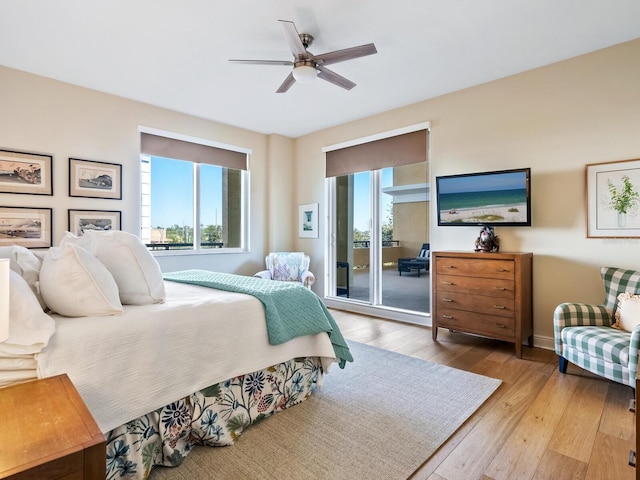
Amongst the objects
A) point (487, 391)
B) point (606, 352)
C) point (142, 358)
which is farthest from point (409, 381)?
point (142, 358)

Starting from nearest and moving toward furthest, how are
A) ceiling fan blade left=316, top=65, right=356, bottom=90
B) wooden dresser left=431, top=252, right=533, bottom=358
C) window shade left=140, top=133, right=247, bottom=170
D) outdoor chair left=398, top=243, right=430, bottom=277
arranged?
ceiling fan blade left=316, top=65, right=356, bottom=90 < wooden dresser left=431, top=252, right=533, bottom=358 < window shade left=140, top=133, right=247, bottom=170 < outdoor chair left=398, top=243, right=430, bottom=277

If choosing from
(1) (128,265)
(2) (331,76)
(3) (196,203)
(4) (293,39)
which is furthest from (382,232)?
(1) (128,265)

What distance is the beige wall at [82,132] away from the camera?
3.29 metres

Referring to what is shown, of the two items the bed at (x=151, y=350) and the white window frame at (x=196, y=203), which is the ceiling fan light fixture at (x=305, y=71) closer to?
the bed at (x=151, y=350)

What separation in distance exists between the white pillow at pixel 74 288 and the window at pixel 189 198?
9.44 ft

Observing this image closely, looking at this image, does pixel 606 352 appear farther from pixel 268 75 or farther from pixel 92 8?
pixel 92 8

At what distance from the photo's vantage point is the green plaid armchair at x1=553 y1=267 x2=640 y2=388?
218 cm

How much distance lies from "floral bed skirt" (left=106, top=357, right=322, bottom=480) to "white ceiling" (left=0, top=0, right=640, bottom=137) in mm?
2496

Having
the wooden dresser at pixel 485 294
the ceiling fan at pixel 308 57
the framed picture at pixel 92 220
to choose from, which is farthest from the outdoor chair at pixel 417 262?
the framed picture at pixel 92 220

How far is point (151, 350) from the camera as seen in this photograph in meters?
1.54

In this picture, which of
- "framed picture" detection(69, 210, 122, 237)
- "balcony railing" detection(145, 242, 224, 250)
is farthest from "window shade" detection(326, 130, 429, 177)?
"framed picture" detection(69, 210, 122, 237)

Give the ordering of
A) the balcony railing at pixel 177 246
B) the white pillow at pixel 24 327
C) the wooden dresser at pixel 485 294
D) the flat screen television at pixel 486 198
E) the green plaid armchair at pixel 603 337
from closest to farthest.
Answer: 1. the white pillow at pixel 24 327
2. the green plaid armchair at pixel 603 337
3. the wooden dresser at pixel 485 294
4. the flat screen television at pixel 486 198
5. the balcony railing at pixel 177 246

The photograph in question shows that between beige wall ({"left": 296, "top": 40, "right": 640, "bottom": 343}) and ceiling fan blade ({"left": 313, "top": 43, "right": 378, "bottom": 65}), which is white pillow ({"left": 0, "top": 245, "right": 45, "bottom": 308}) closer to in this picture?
ceiling fan blade ({"left": 313, "top": 43, "right": 378, "bottom": 65})

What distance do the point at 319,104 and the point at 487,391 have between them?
11.3ft
